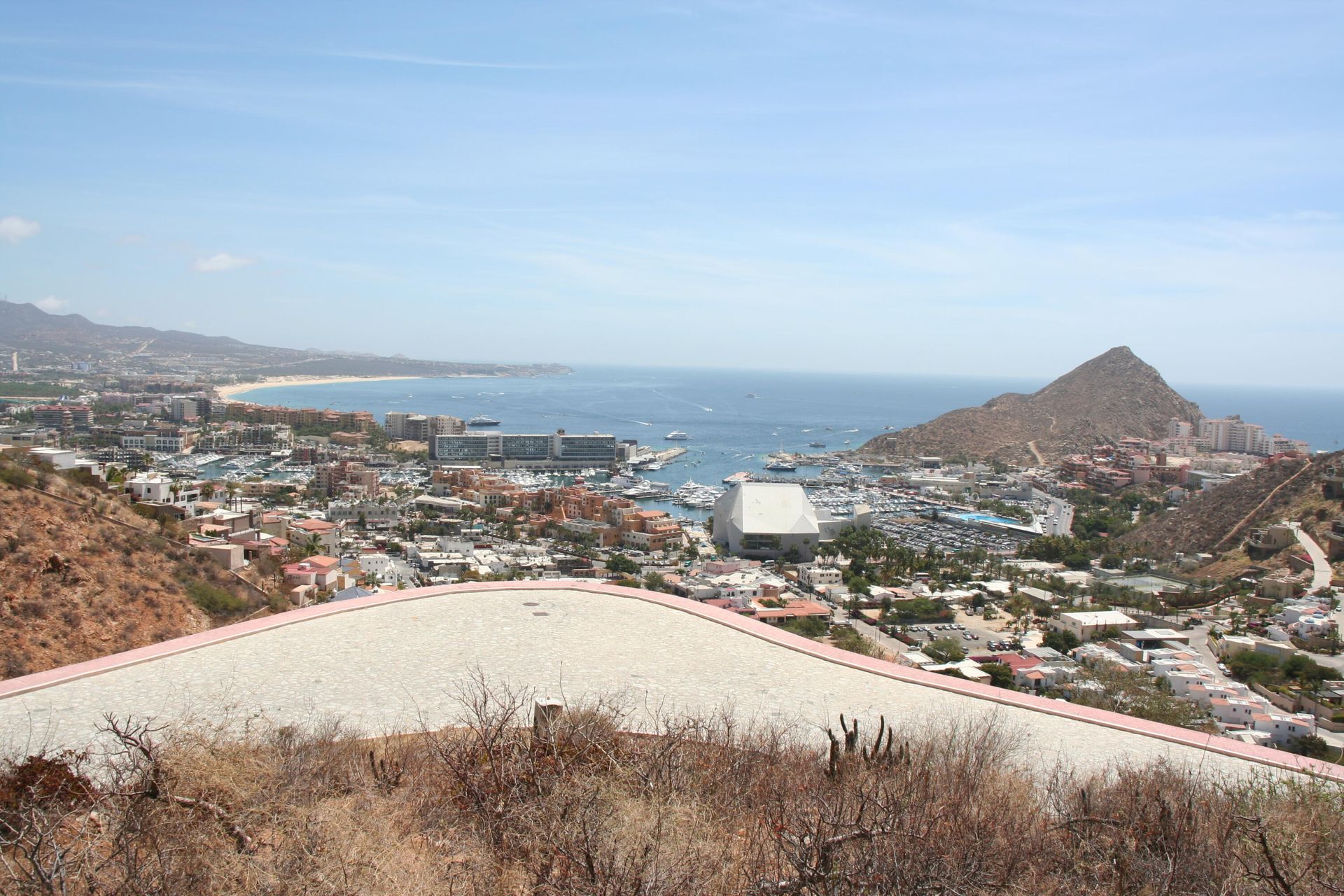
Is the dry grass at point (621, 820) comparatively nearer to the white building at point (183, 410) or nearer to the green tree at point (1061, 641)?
the green tree at point (1061, 641)

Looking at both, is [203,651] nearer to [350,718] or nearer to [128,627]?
[350,718]

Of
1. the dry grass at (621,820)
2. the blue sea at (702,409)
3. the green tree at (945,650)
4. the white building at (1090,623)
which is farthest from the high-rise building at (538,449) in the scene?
the dry grass at (621,820)

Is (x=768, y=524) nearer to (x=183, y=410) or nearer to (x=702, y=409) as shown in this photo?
(x=183, y=410)

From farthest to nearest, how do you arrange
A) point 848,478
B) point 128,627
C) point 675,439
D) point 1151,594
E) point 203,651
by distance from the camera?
point 675,439, point 848,478, point 1151,594, point 128,627, point 203,651

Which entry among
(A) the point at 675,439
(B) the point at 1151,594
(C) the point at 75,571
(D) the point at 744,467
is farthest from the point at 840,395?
(C) the point at 75,571

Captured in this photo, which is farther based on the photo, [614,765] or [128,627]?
[128,627]

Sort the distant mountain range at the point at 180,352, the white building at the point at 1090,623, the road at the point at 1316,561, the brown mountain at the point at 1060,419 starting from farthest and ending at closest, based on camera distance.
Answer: the distant mountain range at the point at 180,352 → the brown mountain at the point at 1060,419 → the road at the point at 1316,561 → the white building at the point at 1090,623

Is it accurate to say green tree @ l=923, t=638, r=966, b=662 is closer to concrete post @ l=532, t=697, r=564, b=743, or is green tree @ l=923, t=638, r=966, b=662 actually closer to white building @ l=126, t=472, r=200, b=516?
concrete post @ l=532, t=697, r=564, b=743

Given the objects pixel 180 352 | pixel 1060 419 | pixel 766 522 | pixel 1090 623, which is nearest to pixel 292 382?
pixel 180 352
